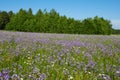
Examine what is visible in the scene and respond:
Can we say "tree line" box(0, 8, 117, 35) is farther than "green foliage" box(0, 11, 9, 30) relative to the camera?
No

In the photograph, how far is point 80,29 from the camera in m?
55.8

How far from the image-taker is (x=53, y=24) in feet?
180

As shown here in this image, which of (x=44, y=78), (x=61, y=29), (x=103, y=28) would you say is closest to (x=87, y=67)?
Answer: (x=44, y=78)

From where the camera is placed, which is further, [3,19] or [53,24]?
[3,19]

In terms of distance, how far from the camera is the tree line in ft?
179

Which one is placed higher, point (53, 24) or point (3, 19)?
point (3, 19)

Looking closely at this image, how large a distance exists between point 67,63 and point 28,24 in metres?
49.5

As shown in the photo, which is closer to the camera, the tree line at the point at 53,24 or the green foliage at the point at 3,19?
the tree line at the point at 53,24

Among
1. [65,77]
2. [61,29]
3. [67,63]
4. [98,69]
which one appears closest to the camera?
[65,77]

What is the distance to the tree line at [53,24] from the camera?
54.7m

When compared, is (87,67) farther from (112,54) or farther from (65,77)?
(112,54)

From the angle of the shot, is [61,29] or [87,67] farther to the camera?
[61,29]

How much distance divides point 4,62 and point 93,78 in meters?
2.12

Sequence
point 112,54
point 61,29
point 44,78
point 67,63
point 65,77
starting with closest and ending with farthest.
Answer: point 44,78
point 65,77
point 67,63
point 112,54
point 61,29
